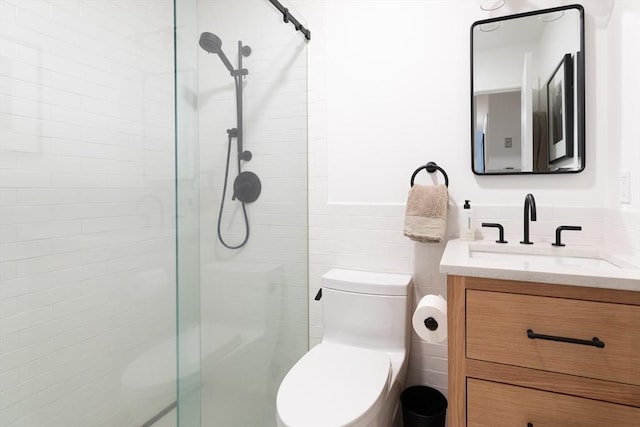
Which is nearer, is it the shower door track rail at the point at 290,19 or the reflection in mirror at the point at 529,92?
the reflection in mirror at the point at 529,92

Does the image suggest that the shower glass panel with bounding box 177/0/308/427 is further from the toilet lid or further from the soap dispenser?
the soap dispenser

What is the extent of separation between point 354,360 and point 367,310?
0.25 m

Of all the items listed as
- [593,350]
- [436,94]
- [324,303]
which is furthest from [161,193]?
[593,350]

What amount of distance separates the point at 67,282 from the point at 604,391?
5.97ft

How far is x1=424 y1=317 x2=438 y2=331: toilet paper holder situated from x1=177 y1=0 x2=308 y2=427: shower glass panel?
26.8 inches

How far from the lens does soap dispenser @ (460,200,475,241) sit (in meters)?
1.55

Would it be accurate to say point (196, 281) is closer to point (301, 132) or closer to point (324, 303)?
point (324, 303)

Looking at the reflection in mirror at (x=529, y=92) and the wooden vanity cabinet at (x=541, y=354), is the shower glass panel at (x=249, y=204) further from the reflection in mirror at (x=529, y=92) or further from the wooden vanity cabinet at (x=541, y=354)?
the reflection in mirror at (x=529, y=92)

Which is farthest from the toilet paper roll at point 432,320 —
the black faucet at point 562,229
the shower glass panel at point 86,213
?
the shower glass panel at point 86,213

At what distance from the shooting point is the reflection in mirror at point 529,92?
145 cm

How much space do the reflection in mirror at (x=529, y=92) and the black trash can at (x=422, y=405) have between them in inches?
41.2

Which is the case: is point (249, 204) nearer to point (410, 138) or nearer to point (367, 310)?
point (367, 310)

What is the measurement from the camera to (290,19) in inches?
67.0

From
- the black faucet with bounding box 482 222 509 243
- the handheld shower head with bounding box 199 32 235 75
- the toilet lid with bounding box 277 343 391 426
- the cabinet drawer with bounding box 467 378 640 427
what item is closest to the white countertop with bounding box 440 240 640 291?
the black faucet with bounding box 482 222 509 243
